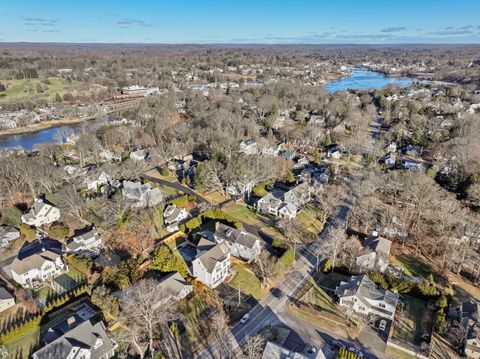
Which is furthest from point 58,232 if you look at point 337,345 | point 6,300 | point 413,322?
point 413,322

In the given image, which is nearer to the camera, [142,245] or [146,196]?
[142,245]

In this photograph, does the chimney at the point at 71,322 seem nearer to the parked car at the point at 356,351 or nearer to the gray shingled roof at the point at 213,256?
the gray shingled roof at the point at 213,256

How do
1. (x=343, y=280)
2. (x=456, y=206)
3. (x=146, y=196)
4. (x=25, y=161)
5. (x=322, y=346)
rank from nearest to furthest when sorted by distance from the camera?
(x=322, y=346)
(x=343, y=280)
(x=456, y=206)
(x=146, y=196)
(x=25, y=161)

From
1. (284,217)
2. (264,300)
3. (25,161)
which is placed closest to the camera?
(264,300)

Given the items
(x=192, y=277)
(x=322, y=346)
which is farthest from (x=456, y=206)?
(x=192, y=277)

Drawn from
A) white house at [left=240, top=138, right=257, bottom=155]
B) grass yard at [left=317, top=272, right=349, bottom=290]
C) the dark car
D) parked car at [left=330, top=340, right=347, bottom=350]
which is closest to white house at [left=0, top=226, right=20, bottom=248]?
the dark car

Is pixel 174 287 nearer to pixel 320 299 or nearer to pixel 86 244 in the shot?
pixel 320 299

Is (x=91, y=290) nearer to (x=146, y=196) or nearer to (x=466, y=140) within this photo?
(x=146, y=196)
